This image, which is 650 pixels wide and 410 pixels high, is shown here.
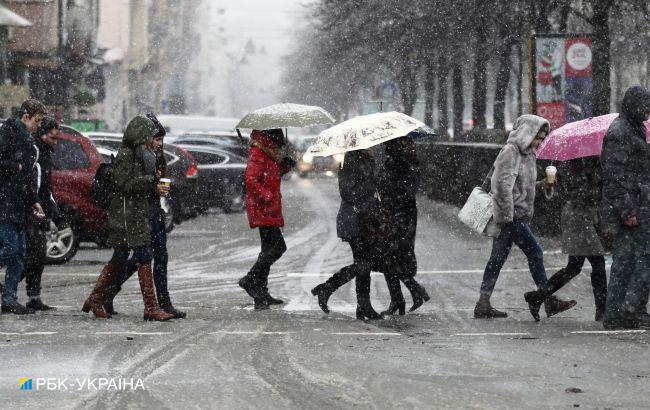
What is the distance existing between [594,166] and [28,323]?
471 cm

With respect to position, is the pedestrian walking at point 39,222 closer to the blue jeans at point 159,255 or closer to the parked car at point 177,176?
the blue jeans at point 159,255

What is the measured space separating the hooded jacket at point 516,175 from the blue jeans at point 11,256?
158 inches

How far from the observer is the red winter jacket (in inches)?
449

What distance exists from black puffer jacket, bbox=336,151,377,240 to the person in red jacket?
1.03m

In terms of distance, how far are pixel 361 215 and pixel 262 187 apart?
1243 mm

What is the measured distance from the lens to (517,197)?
34.9 ft

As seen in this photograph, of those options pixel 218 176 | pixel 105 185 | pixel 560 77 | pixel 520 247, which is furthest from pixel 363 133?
pixel 218 176

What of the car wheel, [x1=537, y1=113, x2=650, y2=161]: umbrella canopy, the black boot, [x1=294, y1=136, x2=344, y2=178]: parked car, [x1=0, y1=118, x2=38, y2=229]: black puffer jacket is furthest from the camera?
[x1=294, y1=136, x2=344, y2=178]: parked car

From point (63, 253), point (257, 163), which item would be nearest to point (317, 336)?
point (257, 163)

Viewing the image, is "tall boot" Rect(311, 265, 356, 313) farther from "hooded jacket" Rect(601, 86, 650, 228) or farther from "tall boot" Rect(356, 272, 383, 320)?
"hooded jacket" Rect(601, 86, 650, 228)

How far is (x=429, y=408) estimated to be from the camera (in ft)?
22.1

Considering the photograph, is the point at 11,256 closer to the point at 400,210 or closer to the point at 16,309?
the point at 16,309

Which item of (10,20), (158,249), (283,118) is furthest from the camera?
(10,20)

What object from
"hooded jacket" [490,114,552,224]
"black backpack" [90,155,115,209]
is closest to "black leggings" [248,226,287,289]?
"black backpack" [90,155,115,209]
